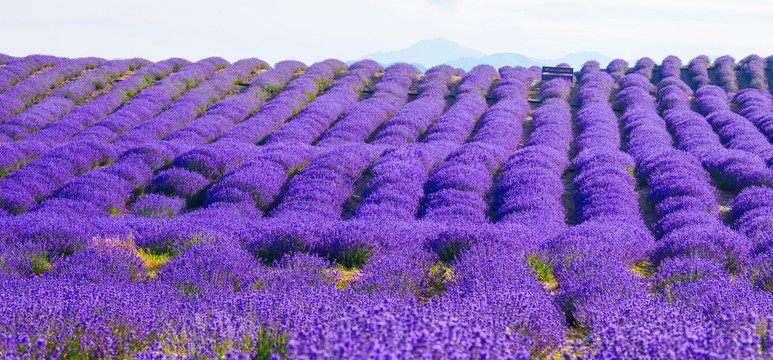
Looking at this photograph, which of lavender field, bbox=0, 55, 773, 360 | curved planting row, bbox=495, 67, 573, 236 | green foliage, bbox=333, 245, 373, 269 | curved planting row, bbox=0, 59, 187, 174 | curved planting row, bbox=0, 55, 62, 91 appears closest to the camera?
lavender field, bbox=0, 55, 773, 360

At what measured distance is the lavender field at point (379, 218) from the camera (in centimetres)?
298

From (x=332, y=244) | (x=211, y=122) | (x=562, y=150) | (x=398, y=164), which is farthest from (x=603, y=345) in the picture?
(x=211, y=122)

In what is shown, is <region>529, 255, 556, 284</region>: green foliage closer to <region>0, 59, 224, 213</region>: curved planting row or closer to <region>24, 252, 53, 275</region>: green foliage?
<region>24, 252, 53, 275</region>: green foliage

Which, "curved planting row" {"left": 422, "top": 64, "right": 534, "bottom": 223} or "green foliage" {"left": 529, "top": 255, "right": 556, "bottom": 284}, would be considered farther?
"curved planting row" {"left": 422, "top": 64, "right": 534, "bottom": 223}

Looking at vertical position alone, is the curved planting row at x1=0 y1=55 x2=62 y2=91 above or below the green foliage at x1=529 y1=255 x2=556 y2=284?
below

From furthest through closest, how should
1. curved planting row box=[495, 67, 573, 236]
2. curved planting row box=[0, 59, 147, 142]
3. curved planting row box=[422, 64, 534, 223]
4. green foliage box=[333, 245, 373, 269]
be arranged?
curved planting row box=[0, 59, 147, 142] < curved planting row box=[422, 64, 534, 223] < curved planting row box=[495, 67, 573, 236] < green foliage box=[333, 245, 373, 269]

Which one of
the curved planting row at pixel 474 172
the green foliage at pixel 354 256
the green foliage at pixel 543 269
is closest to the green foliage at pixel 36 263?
the green foliage at pixel 354 256

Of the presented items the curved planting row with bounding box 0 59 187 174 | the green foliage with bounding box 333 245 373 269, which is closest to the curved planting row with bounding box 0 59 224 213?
the curved planting row with bounding box 0 59 187 174

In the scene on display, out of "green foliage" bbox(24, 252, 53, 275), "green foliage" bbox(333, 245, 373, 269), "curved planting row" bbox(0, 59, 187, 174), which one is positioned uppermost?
"green foliage" bbox(24, 252, 53, 275)

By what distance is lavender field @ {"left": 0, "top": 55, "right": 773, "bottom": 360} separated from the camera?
9.78ft

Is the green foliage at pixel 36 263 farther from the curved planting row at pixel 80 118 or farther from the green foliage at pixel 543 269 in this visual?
the curved planting row at pixel 80 118

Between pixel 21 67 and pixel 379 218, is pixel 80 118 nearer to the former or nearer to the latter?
pixel 21 67

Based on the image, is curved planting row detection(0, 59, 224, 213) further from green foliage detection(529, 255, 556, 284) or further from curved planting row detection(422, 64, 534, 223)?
green foliage detection(529, 255, 556, 284)

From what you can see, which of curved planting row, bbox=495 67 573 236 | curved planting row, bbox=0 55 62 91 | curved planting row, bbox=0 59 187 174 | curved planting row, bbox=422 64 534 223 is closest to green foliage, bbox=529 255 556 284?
curved planting row, bbox=495 67 573 236
